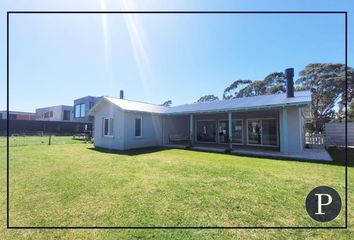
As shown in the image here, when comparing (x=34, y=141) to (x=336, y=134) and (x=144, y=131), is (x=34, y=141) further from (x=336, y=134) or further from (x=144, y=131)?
(x=336, y=134)

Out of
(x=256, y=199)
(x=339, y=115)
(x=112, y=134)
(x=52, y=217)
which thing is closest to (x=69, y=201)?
(x=52, y=217)

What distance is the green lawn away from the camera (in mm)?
3186

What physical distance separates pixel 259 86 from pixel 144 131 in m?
27.4

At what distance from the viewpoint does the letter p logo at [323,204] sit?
3.73m

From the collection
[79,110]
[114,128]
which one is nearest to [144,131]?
[114,128]

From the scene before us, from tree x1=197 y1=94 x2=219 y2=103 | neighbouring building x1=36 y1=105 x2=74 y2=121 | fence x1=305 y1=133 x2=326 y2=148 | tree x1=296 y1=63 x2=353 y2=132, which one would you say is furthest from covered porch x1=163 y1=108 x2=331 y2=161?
neighbouring building x1=36 y1=105 x2=74 y2=121

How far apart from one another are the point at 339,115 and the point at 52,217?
3572cm

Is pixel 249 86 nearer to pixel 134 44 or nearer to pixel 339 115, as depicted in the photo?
pixel 339 115

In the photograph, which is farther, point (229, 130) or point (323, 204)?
point (229, 130)

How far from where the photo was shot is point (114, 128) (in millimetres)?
14328

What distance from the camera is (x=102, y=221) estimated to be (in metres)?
3.50

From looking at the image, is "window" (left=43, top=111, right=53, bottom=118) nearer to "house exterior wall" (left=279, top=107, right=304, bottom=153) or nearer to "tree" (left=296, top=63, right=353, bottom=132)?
"house exterior wall" (left=279, top=107, right=304, bottom=153)

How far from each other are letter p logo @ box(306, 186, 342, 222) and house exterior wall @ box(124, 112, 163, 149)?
1102 centimetres

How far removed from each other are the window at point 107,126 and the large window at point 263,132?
984 cm
